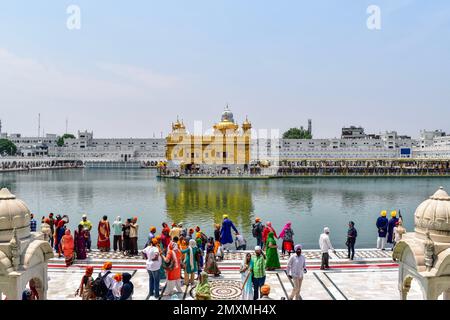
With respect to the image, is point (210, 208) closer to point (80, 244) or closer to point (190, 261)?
point (80, 244)

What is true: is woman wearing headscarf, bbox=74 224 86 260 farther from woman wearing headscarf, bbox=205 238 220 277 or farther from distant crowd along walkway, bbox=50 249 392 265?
woman wearing headscarf, bbox=205 238 220 277

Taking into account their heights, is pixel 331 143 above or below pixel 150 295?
above

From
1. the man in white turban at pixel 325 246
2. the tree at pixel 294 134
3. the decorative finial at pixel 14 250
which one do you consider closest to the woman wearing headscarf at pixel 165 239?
the man in white turban at pixel 325 246

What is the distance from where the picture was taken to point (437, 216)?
18.2 feet

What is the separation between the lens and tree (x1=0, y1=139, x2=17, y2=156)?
9925 centimetres

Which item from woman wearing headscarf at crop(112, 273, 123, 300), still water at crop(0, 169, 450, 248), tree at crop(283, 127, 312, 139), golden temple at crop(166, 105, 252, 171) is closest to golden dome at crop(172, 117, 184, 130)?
golden temple at crop(166, 105, 252, 171)

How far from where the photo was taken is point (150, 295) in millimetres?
7938

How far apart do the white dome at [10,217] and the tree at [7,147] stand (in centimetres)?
10922

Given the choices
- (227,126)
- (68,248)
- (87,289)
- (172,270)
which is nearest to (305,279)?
(172,270)

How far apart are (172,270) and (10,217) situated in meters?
3.56

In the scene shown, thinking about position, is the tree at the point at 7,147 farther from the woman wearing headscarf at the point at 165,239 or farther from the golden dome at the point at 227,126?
the woman wearing headscarf at the point at 165,239
